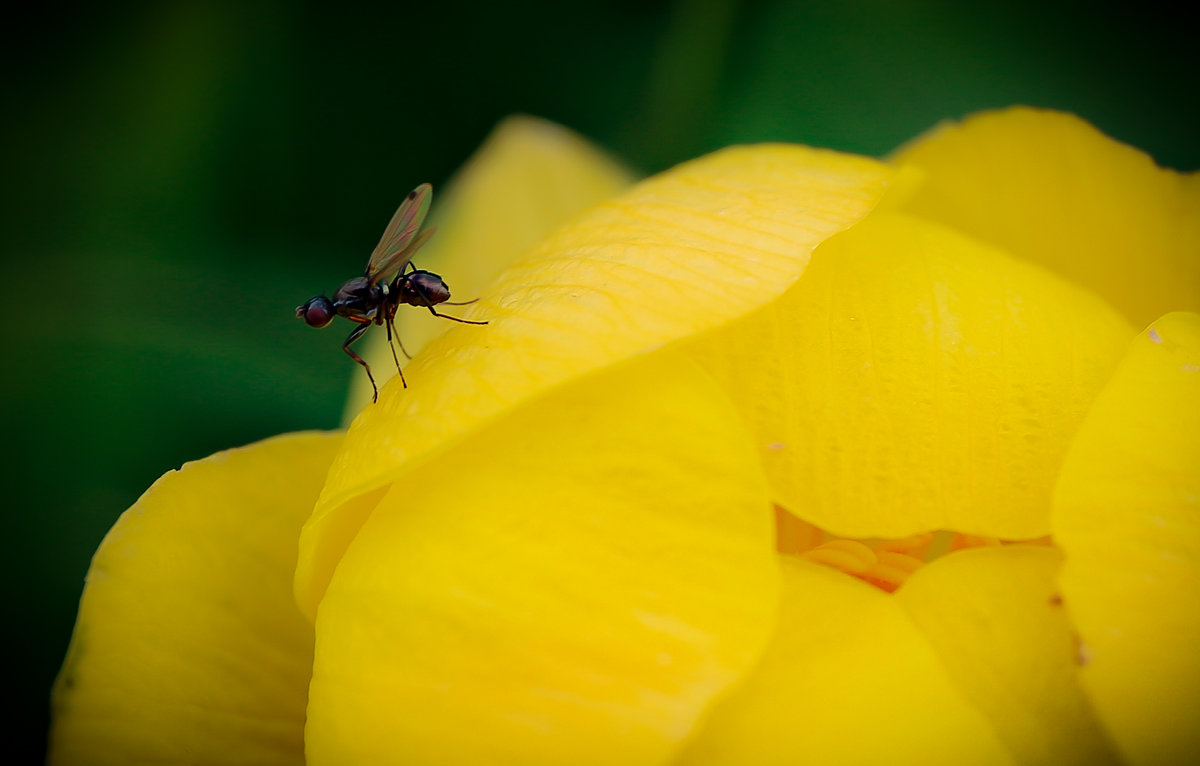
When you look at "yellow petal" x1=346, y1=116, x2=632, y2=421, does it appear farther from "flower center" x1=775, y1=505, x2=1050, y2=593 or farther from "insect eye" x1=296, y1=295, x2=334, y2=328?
"flower center" x1=775, y1=505, x2=1050, y2=593

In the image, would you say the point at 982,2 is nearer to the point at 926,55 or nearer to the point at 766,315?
the point at 926,55

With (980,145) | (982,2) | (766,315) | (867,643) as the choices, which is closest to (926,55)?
(982,2)

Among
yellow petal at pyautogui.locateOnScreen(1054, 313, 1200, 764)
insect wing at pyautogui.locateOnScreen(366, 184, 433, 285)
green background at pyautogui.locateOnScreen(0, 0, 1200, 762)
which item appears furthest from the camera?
green background at pyautogui.locateOnScreen(0, 0, 1200, 762)

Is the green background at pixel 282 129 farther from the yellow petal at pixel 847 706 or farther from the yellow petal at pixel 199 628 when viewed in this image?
the yellow petal at pixel 847 706

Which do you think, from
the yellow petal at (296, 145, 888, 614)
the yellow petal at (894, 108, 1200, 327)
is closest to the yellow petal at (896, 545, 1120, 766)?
the yellow petal at (296, 145, 888, 614)

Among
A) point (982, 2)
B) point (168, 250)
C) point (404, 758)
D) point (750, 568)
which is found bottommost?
point (168, 250)

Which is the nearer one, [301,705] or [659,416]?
[659,416]

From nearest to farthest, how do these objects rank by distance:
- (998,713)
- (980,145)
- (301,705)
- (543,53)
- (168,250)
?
(998,713), (301,705), (980,145), (168,250), (543,53)
